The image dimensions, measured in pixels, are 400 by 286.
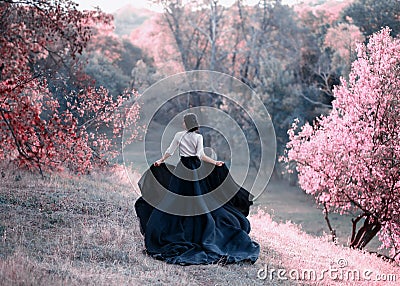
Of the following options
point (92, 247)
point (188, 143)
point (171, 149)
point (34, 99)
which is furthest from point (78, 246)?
point (34, 99)

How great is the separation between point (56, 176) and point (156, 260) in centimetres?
721

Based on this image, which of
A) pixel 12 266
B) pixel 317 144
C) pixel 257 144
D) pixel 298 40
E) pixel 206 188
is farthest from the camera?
pixel 298 40

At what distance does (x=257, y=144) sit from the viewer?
28.2 meters

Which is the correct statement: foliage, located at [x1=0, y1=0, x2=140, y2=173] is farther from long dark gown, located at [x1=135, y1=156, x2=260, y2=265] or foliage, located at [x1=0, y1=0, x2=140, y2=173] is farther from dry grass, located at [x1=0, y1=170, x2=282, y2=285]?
long dark gown, located at [x1=135, y1=156, x2=260, y2=265]

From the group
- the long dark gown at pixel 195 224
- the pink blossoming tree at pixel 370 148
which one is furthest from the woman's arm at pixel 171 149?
the pink blossoming tree at pixel 370 148

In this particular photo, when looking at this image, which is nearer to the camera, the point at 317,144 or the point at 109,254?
the point at 109,254

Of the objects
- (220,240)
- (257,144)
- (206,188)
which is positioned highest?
(206,188)

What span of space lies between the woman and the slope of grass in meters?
0.26

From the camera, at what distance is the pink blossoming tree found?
1248 centimetres

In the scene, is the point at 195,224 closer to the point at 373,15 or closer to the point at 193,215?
the point at 193,215

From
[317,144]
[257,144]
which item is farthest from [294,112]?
[317,144]

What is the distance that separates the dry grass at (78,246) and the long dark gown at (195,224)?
23 centimetres

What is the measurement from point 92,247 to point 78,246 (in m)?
0.23

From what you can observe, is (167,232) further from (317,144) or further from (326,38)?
(326,38)
